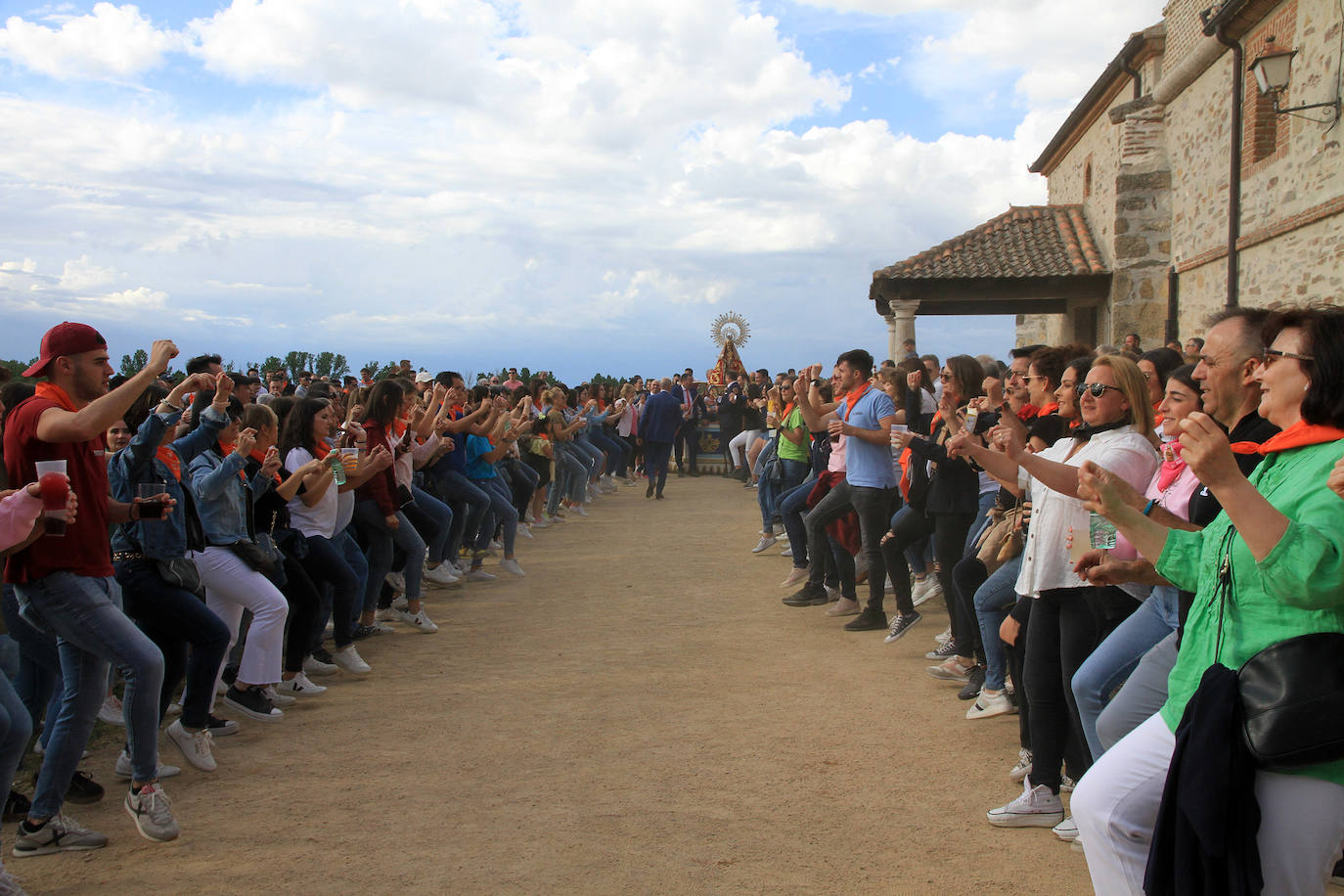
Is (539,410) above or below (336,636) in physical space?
above

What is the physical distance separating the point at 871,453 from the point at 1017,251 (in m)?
15.3

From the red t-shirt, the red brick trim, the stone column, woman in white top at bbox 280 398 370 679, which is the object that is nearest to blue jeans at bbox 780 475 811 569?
woman in white top at bbox 280 398 370 679

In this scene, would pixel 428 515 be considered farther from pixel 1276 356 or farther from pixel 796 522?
pixel 1276 356

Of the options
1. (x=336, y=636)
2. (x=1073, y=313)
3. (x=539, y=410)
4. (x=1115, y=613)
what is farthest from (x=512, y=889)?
(x=1073, y=313)

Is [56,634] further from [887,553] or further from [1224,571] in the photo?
[887,553]

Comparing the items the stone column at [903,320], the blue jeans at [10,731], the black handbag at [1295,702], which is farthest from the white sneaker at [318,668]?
the stone column at [903,320]

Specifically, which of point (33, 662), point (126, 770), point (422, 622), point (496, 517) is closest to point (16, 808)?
point (126, 770)

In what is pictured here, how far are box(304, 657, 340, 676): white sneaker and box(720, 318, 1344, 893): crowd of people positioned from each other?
13.1ft

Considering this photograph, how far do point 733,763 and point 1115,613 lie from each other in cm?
196

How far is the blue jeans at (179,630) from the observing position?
478 centimetres

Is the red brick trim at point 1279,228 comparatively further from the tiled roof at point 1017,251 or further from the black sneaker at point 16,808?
the black sneaker at point 16,808

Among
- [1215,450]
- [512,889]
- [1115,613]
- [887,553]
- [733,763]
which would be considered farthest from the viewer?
[887,553]

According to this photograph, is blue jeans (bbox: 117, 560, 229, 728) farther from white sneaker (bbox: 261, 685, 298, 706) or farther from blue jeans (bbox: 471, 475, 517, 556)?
blue jeans (bbox: 471, 475, 517, 556)

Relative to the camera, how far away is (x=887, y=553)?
25.3 feet
